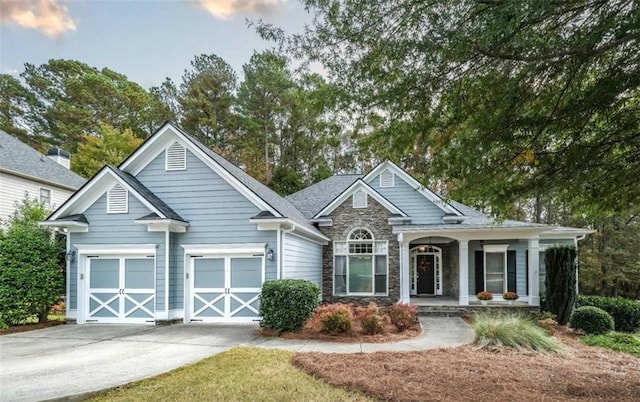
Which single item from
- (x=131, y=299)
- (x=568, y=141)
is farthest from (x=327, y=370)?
(x=131, y=299)

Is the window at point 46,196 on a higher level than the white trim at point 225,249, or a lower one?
higher

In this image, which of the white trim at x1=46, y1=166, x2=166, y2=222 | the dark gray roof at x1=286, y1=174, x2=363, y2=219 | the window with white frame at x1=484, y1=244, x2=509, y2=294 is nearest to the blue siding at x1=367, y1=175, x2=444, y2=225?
the dark gray roof at x1=286, y1=174, x2=363, y2=219

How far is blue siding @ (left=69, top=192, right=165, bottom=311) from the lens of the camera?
12117 millimetres

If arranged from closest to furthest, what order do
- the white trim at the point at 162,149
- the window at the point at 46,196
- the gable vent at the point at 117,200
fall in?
the white trim at the point at 162,149, the gable vent at the point at 117,200, the window at the point at 46,196

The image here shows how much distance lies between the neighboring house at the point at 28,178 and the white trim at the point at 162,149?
26.8 ft

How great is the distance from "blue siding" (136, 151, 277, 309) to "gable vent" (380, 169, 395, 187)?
24.0 feet

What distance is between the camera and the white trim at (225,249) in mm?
12031

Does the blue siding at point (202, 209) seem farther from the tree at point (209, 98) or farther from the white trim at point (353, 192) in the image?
the tree at point (209, 98)

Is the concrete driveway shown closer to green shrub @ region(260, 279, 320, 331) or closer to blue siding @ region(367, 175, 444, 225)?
green shrub @ region(260, 279, 320, 331)

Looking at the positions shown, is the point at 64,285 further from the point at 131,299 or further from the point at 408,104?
the point at 408,104

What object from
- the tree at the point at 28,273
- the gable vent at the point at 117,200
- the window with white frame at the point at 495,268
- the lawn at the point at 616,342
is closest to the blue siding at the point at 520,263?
the window with white frame at the point at 495,268

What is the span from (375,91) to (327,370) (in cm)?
431

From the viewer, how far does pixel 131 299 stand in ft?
40.3

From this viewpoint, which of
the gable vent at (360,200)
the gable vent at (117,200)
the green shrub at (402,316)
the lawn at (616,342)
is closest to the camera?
the lawn at (616,342)
